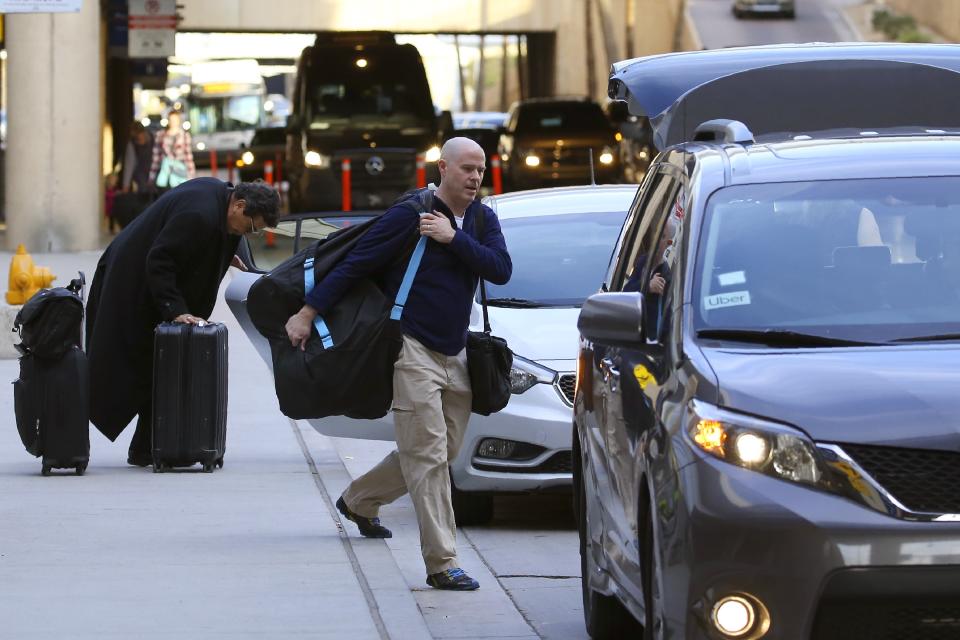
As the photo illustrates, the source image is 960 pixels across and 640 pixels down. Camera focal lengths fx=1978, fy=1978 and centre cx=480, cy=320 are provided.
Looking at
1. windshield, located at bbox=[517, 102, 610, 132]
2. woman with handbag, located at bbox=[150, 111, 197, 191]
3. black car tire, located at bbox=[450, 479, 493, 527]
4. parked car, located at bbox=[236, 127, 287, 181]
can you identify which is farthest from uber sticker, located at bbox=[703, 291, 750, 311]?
parked car, located at bbox=[236, 127, 287, 181]

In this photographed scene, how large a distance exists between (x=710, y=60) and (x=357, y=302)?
7.52 feet

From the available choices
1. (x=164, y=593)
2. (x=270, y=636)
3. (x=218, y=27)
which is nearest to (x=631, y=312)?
(x=270, y=636)

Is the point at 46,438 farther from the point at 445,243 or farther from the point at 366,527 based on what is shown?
the point at 445,243

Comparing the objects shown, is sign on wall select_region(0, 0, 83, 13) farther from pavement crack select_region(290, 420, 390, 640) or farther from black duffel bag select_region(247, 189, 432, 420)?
black duffel bag select_region(247, 189, 432, 420)

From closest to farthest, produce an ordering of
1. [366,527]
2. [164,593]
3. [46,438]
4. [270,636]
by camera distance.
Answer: [270,636]
[164,593]
[366,527]
[46,438]

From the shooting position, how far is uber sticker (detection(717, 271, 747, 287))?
5.41m

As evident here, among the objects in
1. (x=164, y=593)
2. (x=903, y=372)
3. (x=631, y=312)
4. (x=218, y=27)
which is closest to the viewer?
(x=903, y=372)

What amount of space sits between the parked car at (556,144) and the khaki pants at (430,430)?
29.6 m

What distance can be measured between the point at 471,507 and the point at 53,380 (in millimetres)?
2209

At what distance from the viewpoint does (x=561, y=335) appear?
925 centimetres

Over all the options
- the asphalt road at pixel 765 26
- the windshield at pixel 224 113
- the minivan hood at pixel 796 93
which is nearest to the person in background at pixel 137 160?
the minivan hood at pixel 796 93

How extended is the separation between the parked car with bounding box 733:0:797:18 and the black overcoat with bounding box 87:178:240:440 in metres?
56.2

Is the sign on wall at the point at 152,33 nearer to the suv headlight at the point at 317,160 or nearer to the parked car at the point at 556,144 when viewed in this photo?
the suv headlight at the point at 317,160

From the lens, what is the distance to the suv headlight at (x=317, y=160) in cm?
2991
